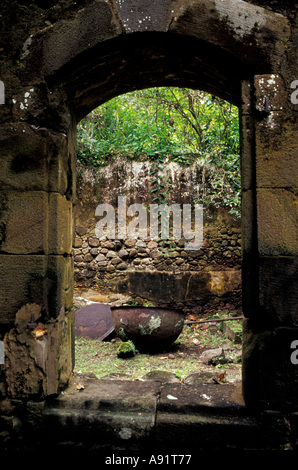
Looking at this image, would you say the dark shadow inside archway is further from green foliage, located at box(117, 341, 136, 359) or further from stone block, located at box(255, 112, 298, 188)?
green foliage, located at box(117, 341, 136, 359)

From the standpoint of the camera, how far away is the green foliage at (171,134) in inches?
277

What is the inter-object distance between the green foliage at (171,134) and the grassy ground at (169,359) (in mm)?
2821

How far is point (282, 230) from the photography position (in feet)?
6.49

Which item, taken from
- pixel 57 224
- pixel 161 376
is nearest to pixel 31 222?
pixel 57 224

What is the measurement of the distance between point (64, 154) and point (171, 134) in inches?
287

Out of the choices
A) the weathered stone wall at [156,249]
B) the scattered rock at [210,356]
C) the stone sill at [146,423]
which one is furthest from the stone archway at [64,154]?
the weathered stone wall at [156,249]

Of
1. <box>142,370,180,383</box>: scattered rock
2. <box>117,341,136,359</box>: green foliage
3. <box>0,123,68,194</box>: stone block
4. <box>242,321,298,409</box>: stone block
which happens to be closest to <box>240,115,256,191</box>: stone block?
<box>242,321,298,409</box>: stone block

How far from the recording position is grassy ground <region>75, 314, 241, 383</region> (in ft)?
13.3

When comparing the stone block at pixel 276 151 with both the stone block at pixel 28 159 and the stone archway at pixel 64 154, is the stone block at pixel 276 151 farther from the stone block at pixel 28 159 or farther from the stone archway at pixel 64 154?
the stone block at pixel 28 159

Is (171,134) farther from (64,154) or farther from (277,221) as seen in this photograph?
(277,221)
